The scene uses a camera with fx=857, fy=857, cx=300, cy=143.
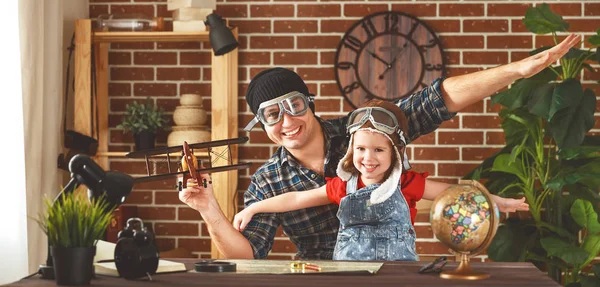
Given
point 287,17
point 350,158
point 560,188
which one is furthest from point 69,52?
point 560,188

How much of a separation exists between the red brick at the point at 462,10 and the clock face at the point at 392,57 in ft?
0.45

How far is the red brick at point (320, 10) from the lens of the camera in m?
4.44

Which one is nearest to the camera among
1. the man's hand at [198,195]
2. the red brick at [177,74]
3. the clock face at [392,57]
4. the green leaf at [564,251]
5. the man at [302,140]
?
the man's hand at [198,195]

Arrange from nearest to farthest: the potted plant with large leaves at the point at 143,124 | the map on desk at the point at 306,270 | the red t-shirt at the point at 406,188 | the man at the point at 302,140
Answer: the map on desk at the point at 306,270, the red t-shirt at the point at 406,188, the man at the point at 302,140, the potted plant with large leaves at the point at 143,124

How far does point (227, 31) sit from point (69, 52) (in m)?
0.85

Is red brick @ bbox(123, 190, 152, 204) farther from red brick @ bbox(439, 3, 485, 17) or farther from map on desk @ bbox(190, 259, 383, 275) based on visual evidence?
map on desk @ bbox(190, 259, 383, 275)

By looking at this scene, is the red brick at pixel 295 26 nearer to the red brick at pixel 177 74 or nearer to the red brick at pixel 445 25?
the red brick at pixel 177 74

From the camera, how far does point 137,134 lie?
4285 mm

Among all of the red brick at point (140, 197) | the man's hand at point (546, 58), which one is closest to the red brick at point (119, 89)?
the red brick at point (140, 197)

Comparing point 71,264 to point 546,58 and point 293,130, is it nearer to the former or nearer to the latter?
point 293,130

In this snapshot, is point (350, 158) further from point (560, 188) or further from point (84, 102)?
point (84, 102)

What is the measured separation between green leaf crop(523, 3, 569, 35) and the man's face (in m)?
1.63

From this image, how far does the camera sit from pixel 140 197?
4523mm

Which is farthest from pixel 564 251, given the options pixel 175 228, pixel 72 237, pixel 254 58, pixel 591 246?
pixel 72 237
